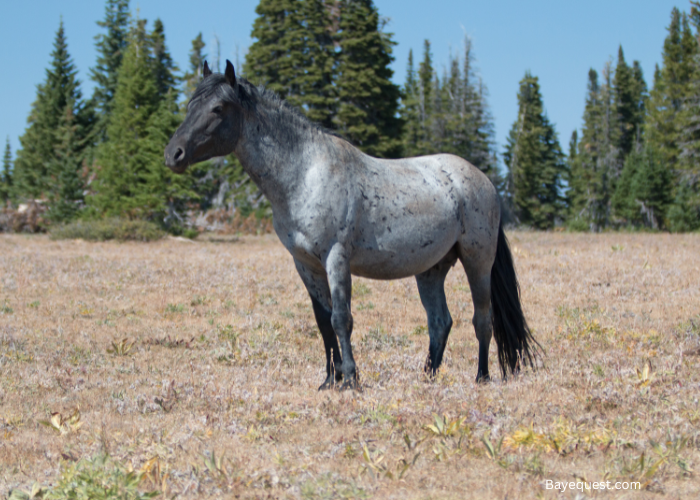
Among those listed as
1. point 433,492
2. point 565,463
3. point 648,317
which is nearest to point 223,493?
point 433,492

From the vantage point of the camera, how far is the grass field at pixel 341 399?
3.75m

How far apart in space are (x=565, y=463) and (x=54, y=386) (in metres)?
4.59

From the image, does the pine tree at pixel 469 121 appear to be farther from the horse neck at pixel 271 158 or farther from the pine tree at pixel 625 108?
the horse neck at pixel 271 158

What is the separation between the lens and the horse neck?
556 cm

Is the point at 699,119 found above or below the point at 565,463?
above

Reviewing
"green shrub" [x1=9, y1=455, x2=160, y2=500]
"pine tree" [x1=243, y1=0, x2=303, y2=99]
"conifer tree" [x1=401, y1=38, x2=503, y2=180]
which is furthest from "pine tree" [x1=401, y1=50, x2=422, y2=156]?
"green shrub" [x1=9, y1=455, x2=160, y2=500]

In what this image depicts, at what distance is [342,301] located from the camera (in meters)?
5.46

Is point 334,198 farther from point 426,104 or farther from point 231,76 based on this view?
point 426,104

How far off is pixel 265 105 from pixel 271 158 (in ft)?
1.59

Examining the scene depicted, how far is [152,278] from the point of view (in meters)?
13.4

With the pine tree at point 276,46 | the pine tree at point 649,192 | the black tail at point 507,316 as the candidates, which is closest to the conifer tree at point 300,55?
the pine tree at point 276,46

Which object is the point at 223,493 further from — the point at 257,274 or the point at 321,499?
the point at 257,274

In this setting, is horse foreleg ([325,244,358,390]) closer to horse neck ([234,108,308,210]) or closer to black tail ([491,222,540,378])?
horse neck ([234,108,308,210])

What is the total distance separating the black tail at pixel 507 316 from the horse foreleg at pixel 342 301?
185 centimetres
